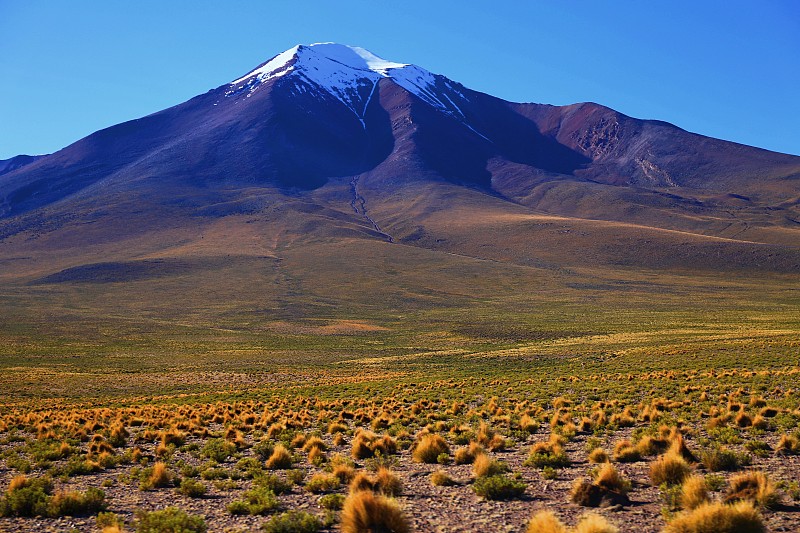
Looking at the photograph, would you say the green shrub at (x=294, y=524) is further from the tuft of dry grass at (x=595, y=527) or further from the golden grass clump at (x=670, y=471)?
the golden grass clump at (x=670, y=471)

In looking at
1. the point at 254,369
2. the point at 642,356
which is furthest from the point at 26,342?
the point at 642,356

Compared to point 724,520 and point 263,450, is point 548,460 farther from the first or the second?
point 263,450

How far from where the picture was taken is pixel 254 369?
4434cm

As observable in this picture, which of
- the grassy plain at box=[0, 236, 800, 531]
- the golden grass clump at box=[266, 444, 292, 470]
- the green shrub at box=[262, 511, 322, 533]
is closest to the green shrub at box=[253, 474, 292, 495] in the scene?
the grassy plain at box=[0, 236, 800, 531]

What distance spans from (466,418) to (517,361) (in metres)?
25.1

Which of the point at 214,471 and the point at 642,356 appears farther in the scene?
the point at 642,356

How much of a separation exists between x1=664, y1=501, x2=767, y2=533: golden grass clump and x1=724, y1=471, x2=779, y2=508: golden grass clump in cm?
105

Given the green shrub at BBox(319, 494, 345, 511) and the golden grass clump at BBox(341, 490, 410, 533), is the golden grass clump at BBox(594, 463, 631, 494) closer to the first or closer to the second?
the golden grass clump at BBox(341, 490, 410, 533)

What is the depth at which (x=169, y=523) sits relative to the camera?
29.2ft

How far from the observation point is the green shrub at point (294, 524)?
867 cm

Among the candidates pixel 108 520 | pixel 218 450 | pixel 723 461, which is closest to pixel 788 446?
pixel 723 461

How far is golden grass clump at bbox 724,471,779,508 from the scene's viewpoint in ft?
28.1

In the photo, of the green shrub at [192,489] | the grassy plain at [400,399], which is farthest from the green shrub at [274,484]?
the green shrub at [192,489]

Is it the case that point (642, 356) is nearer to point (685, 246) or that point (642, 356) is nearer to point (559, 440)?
point (559, 440)
